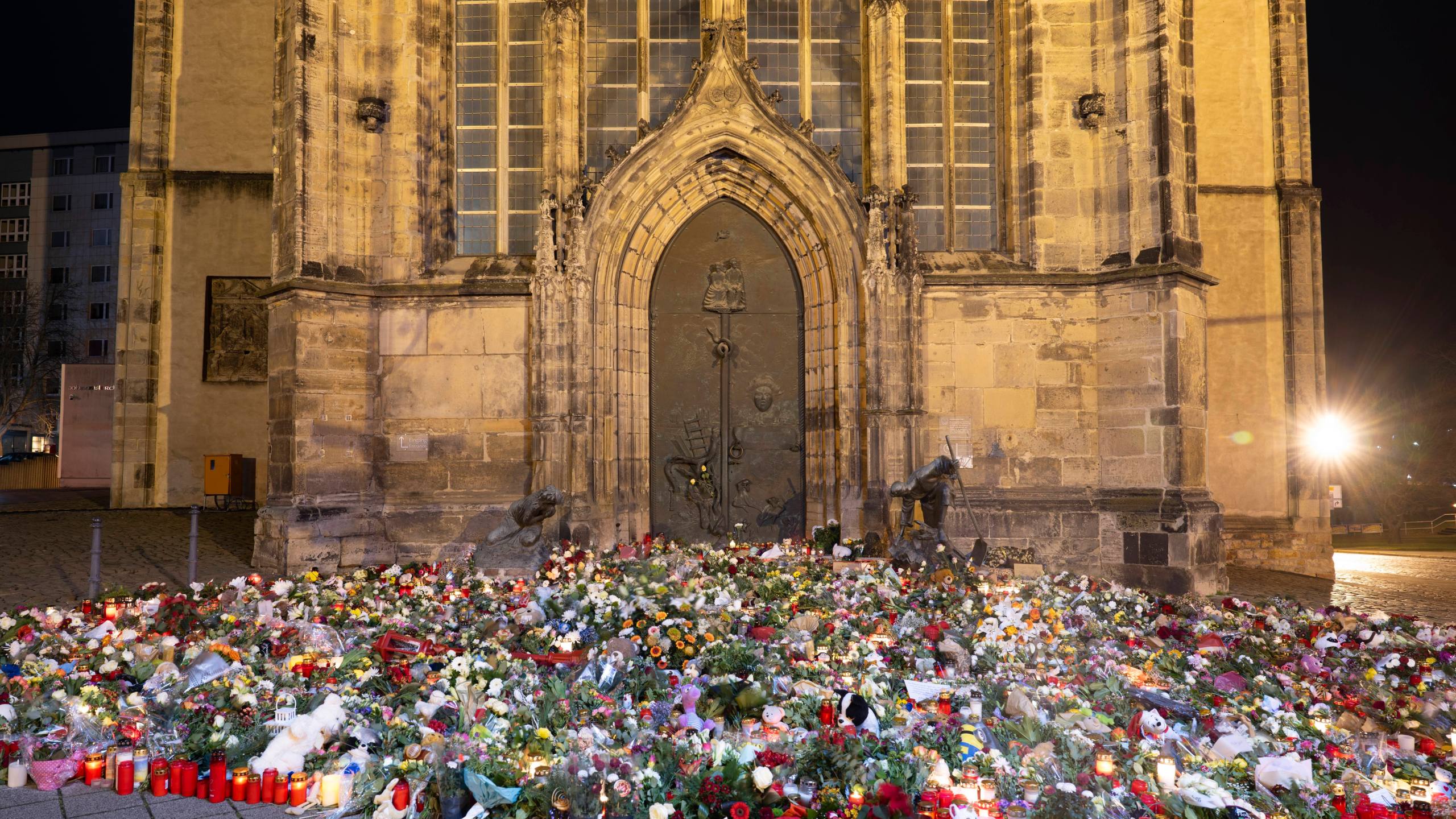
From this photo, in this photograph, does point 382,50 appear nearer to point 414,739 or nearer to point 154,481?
point 414,739

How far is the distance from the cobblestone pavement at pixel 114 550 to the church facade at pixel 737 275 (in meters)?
1.37

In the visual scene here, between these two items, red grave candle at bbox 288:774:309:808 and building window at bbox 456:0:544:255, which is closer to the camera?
red grave candle at bbox 288:774:309:808

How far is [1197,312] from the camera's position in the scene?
1056cm

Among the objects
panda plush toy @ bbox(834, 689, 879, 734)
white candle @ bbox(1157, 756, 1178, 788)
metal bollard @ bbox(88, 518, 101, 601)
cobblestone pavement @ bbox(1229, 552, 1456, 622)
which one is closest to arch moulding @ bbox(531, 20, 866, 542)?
metal bollard @ bbox(88, 518, 101, 601)

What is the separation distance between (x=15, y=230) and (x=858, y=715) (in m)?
81.8

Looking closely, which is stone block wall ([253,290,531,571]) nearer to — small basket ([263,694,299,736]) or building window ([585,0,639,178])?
building window ([585,0,639,178])

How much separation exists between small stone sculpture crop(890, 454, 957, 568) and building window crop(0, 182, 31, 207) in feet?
256

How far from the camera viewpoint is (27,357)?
4059 centimetres

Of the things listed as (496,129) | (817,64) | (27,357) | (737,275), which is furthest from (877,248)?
(27,357)

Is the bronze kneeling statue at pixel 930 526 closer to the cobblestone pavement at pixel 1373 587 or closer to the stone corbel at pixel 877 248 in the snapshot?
the stone corbel at pixel 877 248

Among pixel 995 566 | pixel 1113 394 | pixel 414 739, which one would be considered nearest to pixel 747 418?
pixel 995 566

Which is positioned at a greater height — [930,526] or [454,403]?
[454,403]

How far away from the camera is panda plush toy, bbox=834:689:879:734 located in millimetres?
4516

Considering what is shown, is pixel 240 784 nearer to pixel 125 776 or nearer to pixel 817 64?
pixel 125 776
